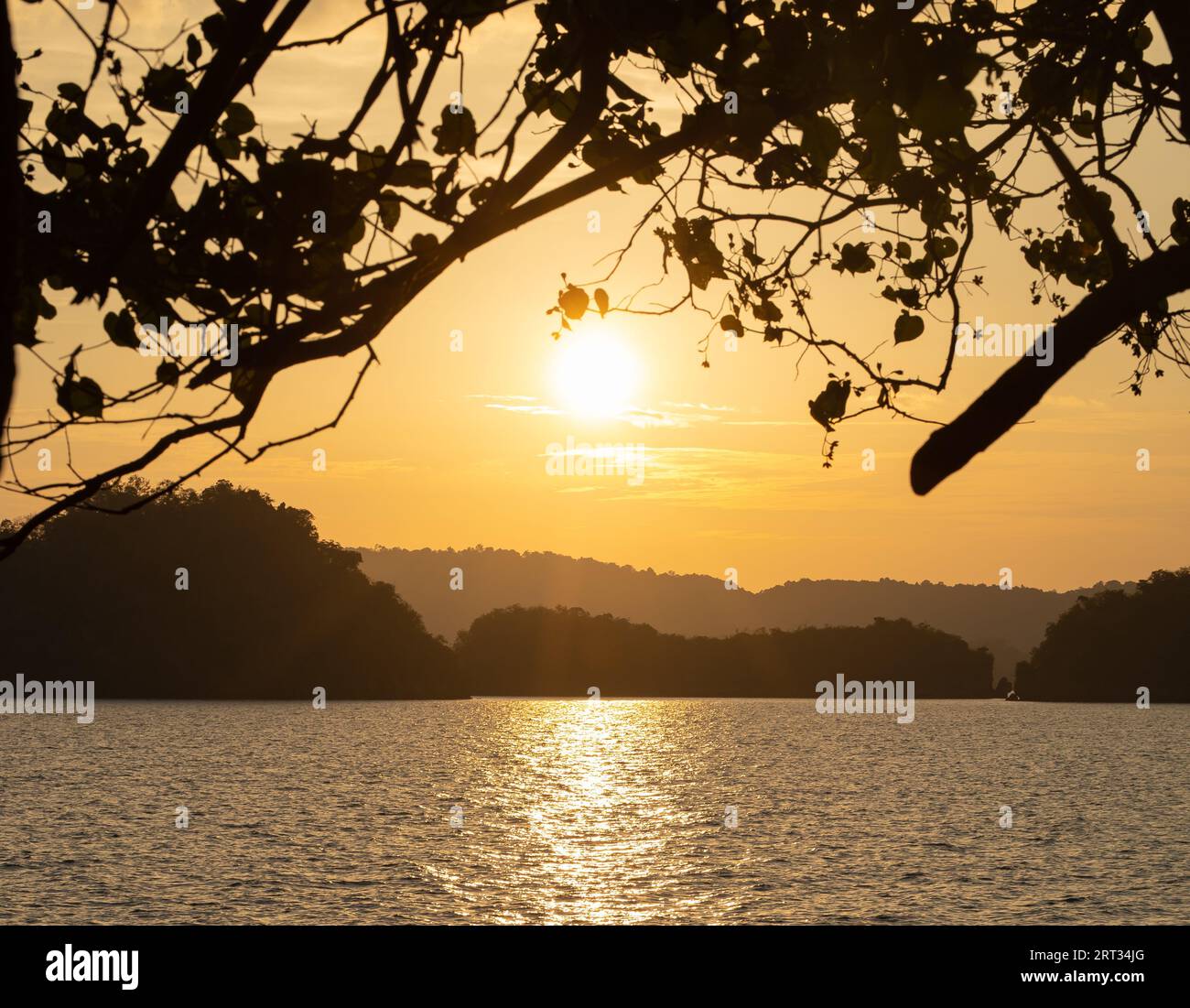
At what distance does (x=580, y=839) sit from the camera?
97125 mm

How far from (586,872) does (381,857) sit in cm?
1224

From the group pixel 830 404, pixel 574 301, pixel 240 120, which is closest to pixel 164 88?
pixel 240 120

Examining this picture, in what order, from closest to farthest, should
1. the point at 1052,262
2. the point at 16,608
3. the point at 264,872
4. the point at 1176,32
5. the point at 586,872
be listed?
the point at 1176,32
the point at 1052,262
the point at 264,872
the point at 586,872
the point at 16,608

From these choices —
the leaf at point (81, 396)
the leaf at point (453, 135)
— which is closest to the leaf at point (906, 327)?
the leaf at point (453, 135)

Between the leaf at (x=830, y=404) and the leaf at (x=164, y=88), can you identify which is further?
the leaf at (x=830, y=404)

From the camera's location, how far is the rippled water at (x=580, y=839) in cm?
6825

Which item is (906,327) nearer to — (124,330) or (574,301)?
(574,301)

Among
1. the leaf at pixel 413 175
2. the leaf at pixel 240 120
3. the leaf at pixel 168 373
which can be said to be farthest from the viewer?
the leaf at pixel 240 120

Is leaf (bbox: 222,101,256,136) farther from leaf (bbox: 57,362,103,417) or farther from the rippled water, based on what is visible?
the rippled water

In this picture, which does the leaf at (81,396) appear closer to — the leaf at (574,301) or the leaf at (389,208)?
the leaf at (389,208)

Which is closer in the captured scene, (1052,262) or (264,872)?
(1052,262)

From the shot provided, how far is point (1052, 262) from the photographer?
36.4 feet

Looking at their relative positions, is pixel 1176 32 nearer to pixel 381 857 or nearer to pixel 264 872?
pixel 264 872
